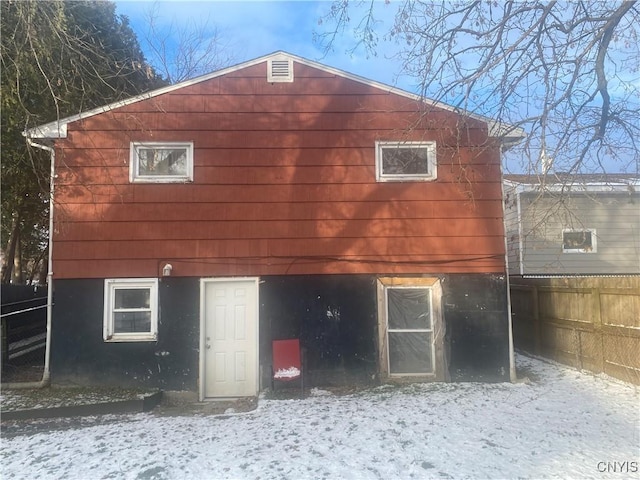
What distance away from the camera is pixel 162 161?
8.10 meters

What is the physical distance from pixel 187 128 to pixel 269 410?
488 cm

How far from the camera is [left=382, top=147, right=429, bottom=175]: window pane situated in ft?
26.6

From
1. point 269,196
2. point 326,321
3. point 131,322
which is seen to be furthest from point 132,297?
point 326,321

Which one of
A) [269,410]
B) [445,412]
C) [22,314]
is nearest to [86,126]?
[22,314]

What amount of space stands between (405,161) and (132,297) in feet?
17.4

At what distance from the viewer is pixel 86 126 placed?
7992 millimetres

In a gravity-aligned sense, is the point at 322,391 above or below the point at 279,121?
below

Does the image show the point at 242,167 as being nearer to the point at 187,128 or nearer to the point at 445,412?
the point at 187,128

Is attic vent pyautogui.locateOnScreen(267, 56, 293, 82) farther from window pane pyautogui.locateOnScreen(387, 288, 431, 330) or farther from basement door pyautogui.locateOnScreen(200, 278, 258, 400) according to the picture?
window pane pyautogui.locateOnScreen(387, 288, 431, 330)

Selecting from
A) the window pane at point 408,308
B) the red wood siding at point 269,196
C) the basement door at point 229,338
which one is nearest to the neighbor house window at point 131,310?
the red wood siding at point 269,196

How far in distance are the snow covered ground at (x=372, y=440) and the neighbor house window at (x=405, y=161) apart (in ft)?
11.7

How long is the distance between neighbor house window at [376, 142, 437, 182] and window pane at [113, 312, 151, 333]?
15.3 feet

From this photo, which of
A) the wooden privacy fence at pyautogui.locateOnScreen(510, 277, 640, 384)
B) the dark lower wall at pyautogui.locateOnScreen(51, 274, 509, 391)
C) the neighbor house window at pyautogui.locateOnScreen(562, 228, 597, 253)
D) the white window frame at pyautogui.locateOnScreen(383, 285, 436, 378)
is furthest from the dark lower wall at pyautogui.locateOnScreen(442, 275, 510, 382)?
the neighbor house window at pyautogui.locateOnScreen(562, 228, 597, 253)

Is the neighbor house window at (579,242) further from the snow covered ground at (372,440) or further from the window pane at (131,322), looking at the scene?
the window pane at (131,322)
